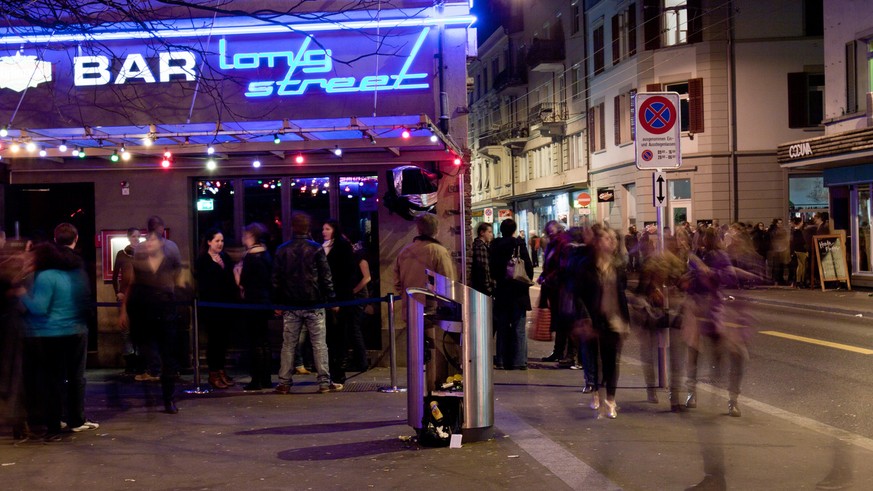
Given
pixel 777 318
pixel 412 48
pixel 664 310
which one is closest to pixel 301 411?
pixel 664 310

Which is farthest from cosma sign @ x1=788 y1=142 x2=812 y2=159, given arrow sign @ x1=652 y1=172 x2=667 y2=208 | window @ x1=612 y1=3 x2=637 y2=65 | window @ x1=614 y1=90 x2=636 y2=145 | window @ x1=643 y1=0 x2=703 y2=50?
arrow sign @ x1=652 y1=172 x2=667 y2=208

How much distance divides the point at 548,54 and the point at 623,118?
9845mm

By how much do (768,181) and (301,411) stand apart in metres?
27.5

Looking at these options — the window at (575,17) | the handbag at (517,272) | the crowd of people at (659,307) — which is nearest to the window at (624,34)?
the window at (575,17)

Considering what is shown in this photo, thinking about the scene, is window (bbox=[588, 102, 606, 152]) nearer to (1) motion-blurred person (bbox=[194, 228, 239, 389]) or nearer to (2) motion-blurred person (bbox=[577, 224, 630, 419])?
(1) motion-blurred person (bbox=[194, 228, 239, 389])

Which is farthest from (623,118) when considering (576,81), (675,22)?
(576,81)

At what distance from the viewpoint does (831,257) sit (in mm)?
23328

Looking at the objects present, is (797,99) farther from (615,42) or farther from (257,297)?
(257,297)

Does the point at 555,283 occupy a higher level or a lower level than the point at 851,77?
lower

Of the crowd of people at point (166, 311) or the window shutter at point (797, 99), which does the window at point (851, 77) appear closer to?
the window shutter at point (797, 99)

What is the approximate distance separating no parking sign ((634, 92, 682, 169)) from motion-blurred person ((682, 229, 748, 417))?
2.01 metres

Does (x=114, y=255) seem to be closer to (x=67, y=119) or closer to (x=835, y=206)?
(x=67, y=119)

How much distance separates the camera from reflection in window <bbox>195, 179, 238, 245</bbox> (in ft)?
40.6

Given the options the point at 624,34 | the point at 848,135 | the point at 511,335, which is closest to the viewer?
the point at 511,335
